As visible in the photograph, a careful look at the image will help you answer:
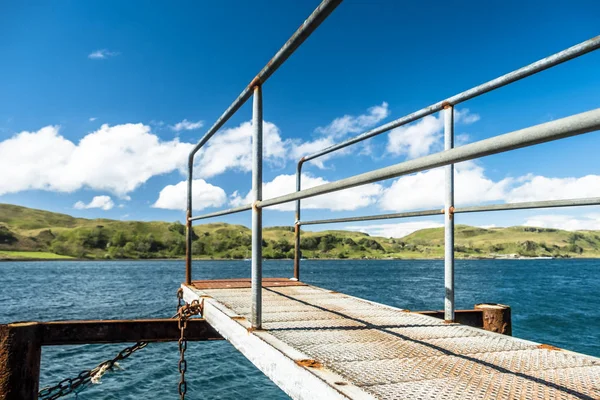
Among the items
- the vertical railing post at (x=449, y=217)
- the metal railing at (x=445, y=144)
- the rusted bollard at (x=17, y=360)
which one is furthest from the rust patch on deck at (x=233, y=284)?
the vertical railing post at (x=449, y=217)

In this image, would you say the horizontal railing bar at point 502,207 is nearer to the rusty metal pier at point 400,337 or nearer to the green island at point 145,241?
the rusty metal pier at point 400,337

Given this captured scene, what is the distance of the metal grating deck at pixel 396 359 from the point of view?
6.63 ft

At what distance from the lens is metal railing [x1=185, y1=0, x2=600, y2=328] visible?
1.15m

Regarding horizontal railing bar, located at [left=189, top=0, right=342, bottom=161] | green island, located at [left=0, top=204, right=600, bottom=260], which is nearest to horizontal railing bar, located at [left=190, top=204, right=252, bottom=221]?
horizontal railing bar, located at [left=189, top=0, right=342, bottom=161]

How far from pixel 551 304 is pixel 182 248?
524ft

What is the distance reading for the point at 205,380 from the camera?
13.0 m

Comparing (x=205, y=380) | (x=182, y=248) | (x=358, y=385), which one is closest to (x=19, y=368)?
(x=358, y=385)

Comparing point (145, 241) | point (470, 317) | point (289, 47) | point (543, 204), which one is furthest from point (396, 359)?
point (145, 241)

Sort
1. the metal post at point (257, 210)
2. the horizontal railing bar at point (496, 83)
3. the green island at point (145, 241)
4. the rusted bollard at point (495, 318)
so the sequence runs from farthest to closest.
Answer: the green island at point (145, 241) < the rusted bollard at point (495, 318) < the metal post at point (257, 210) < the horizontal railing bar at point (496, 83)

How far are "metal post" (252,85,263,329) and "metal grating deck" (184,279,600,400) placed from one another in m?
0.19

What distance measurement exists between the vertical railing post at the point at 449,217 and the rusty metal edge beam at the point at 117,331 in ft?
7.71

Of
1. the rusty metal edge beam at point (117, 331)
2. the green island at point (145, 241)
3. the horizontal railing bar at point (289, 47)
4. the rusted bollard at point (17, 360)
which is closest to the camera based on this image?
the horizontal railing bar at point (289, 47)

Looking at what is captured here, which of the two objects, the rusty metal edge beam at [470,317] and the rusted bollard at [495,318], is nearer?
the rusty metal edge beam at [470,317]

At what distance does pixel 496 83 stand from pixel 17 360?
4.90m
